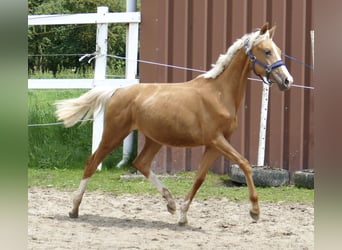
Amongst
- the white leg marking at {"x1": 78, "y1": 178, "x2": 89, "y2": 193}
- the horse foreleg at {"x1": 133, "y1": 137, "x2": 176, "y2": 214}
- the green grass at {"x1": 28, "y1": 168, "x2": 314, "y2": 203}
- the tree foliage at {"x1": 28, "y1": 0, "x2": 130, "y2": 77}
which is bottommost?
the green grass at {"x1": 28, "y1": 168, "x2": 314, "y2": 203}

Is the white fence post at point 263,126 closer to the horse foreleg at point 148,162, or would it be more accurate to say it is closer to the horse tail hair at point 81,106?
the horse foreleg at point 148,162

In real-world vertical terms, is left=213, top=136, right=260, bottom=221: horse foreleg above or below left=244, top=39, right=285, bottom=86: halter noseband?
below

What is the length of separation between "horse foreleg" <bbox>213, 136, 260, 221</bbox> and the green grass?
1.42 m

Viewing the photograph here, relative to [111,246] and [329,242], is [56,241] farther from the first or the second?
[329,242]

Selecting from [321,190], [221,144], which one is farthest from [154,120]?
[321,190]

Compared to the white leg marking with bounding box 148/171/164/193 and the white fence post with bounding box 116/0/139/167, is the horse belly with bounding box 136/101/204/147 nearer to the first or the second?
the white leg marking with bounding box 148/171/164/193

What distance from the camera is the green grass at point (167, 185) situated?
255 inches

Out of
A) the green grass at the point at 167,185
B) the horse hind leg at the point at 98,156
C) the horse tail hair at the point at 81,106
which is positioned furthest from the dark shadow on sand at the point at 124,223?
the green grass at the point at 167,185

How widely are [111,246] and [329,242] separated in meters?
3.36

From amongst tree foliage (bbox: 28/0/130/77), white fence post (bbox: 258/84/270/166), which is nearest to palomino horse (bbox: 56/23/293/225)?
white fence post (bbox: 258/84/270/166)

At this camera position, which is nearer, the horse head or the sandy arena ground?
the sandy arena ground

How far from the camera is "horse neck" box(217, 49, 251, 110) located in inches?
198

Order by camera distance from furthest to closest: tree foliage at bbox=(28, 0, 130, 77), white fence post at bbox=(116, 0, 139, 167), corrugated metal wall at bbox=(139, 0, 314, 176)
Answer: tree foliage at bbox=(28, 0, 130, 77)
white fence post at bbox=(116, 0, 139, 167)
corrugated metal wall at bbox=(139, 0, 314, 176)

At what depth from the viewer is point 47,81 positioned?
8.20 metres
